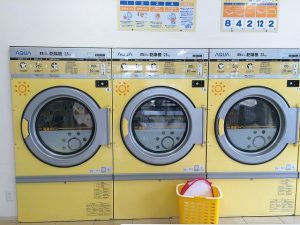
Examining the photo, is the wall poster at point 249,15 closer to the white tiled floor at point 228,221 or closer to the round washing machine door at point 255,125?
the round washing machine door at point 255,125

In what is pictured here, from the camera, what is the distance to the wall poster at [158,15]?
312 centimetres

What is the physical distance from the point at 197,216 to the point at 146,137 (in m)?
0.89

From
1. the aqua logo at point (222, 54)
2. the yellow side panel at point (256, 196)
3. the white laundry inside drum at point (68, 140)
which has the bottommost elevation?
the yellow side panel at point (256, 196)

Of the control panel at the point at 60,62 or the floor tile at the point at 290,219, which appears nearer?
the control panel at the point at 60,62

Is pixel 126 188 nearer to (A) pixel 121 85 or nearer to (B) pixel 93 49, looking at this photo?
(A) pixel 121 85

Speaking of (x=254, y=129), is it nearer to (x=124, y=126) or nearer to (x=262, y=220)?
(x=262, y=220)

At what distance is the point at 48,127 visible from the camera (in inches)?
128

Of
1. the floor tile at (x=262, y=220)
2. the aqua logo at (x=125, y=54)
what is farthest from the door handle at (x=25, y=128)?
the floor tile at (x=262, y=220)

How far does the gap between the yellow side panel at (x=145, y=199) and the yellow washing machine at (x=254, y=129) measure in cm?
46

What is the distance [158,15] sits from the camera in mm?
3143

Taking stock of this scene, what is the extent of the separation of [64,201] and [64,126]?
2.42ft

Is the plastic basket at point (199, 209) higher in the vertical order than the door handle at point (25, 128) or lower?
lower

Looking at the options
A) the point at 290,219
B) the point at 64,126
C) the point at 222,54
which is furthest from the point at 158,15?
the point at 290,219

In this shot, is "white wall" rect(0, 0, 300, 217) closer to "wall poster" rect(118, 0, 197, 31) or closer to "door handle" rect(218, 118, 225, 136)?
"wall poster" rect(118, 0, 197, 31)
